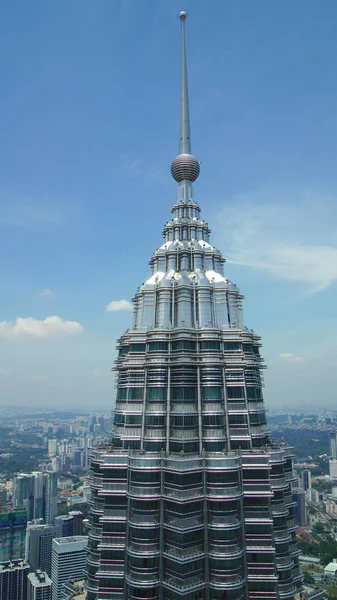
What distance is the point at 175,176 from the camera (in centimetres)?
5019

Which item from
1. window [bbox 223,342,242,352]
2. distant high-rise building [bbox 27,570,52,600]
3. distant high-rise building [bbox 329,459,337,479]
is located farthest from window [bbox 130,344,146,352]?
distant high-rise building [bbox 329,459,337,479]

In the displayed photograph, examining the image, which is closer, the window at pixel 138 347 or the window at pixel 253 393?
the window at pixel 253 393

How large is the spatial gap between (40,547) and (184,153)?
94.0 m

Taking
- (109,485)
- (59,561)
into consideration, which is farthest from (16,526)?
(109,485)

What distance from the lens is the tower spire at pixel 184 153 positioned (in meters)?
49.2

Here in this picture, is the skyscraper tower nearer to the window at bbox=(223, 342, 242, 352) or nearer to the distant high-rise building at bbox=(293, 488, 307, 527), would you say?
the window at bbox=(223, 342, 242, 352)

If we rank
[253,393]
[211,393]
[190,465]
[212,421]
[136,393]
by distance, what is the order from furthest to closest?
[253,393]
[136,393]
[211,393]
[212,421]
[190,465]

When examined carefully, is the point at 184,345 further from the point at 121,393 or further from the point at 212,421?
the point at 121,393

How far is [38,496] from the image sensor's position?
442 feet

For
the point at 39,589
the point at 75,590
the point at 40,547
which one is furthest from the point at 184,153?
the point at 40,547

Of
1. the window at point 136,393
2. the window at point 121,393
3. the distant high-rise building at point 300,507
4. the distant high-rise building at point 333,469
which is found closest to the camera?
the window at point 136,393

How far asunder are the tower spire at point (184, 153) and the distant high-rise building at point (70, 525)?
302 ft

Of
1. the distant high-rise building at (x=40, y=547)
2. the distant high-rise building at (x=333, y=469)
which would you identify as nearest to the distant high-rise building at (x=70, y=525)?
the distant high-rise building at (x=40, y=547)

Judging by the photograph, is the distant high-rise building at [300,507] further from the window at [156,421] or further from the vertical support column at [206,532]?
the window at [156,421]
